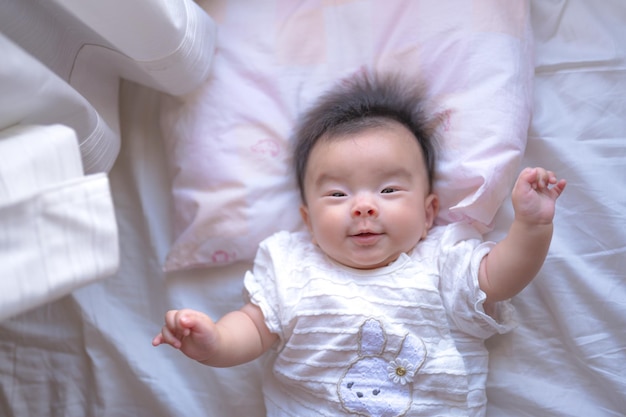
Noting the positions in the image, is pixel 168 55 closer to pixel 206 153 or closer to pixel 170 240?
pixel 206 153

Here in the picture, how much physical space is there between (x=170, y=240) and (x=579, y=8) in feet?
2.76

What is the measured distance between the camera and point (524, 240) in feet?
2.71

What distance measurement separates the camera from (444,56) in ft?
3.37

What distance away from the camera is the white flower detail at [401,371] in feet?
2.89

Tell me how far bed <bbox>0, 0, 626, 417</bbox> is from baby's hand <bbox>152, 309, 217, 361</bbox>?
150mm

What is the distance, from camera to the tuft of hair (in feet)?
3.21

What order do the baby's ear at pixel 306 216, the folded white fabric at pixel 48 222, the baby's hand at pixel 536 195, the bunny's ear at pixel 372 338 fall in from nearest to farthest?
the folded white fabric at pixel 48 222
the baby's hand at pixel 536 195
the bunny's ear at pixel 372 338
the baby's ear at pixel 306 216

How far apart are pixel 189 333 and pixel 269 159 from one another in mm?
365

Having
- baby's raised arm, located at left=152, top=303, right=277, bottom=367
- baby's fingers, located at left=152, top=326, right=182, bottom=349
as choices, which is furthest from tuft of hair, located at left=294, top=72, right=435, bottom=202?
baby's fingers, located at left=152, top=326, right=182, bottom=349

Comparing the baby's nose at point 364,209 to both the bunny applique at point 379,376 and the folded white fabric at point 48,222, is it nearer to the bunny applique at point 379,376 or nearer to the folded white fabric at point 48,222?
the bunny applique at point 379,376

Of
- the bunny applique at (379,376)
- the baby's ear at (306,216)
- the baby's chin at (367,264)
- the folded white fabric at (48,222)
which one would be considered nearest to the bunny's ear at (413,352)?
the bunny applique at (379,376)

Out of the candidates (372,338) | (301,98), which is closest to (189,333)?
(372,338)

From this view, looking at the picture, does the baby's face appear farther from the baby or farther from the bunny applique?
the bunny applique

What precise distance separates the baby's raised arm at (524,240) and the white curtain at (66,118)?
51cm
